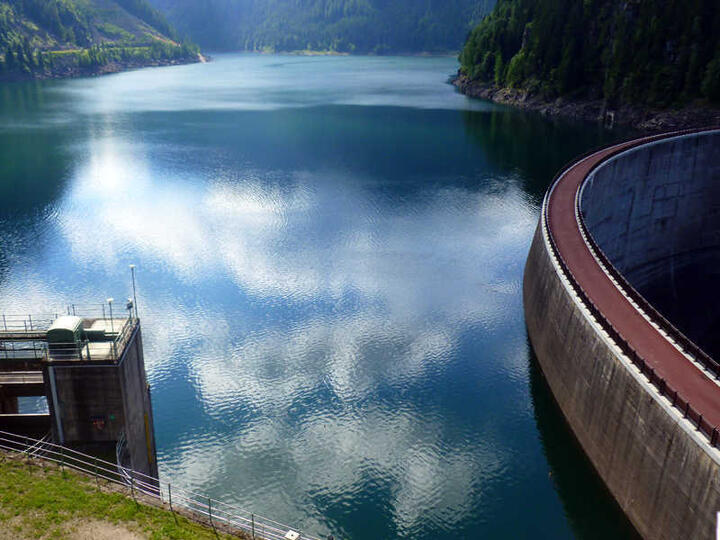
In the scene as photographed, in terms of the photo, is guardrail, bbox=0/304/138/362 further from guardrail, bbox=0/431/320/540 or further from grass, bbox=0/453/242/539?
grass, bbox=0/453/242/539

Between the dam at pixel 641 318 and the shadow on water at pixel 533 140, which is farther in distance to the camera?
the shadow on water at pixel 533 140

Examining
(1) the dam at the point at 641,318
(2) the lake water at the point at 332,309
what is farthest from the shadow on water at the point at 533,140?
(1) the dam at the point at 641,318

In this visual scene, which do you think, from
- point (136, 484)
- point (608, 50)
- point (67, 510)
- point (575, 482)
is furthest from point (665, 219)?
point (608, 50)

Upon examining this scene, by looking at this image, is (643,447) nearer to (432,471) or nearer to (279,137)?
(432,471)

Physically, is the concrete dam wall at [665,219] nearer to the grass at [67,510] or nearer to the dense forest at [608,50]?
the grass at [67,510]

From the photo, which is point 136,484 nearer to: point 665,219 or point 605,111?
point 665,219

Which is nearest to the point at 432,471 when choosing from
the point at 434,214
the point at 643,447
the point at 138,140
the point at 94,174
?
the point at 643,447
